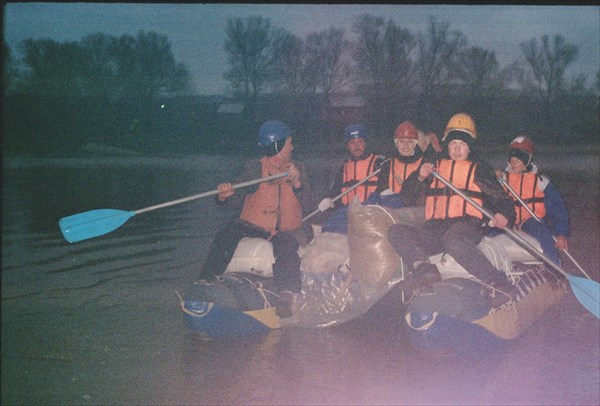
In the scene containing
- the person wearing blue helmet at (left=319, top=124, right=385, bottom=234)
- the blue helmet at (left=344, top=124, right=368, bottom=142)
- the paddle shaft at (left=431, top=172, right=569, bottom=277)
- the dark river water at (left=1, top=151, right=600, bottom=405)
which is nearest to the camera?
the dark river water at (left=1, top=151, right=600, bottom=405)

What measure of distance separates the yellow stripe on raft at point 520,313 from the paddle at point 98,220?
8.04 feet

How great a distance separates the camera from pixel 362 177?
334 inches

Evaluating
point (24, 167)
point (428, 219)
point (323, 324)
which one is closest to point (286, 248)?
point (323, 324)

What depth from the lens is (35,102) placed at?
3581 cm

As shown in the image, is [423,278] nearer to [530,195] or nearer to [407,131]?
[407,131]

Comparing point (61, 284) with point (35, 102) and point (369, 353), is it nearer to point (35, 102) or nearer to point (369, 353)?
point (369, 353)

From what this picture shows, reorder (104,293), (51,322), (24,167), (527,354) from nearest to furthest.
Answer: (527,354), (51,322), (104,293), (24,167)

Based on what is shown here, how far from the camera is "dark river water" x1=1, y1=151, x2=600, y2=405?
5.70 metres

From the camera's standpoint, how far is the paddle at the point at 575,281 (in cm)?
672

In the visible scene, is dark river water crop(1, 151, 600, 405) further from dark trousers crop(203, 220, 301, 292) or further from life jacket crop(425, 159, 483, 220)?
life jacket crop(425, 159, 483, 220)

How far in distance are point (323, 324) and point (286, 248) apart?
92cm

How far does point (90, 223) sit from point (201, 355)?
1984 millimetres

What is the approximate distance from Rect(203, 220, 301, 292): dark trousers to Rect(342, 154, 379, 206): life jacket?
142cm

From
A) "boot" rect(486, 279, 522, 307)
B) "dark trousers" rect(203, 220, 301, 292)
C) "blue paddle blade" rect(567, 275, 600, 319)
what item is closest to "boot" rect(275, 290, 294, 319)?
"dark trousers" rect(203, 220, 301, 292)
